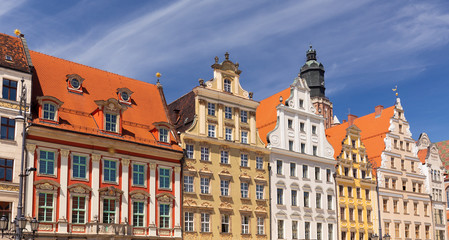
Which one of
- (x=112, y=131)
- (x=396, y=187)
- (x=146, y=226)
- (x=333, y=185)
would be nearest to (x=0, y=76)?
(x=112, y=131)

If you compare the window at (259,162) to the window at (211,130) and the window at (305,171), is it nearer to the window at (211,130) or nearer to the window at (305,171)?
the window at (211,130)

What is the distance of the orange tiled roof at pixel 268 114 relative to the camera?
60.0 m

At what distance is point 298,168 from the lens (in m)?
58.9

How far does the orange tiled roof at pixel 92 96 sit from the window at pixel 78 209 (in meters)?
5.34

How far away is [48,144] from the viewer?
137 feet

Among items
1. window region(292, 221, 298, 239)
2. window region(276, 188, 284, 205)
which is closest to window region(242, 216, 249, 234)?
window region(276, 188, 284, 205)

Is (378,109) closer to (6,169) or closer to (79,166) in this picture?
(79,166)

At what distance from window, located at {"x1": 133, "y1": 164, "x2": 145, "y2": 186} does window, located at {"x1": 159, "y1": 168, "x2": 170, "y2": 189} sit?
172 cm

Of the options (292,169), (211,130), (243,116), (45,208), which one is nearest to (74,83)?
(45,208)

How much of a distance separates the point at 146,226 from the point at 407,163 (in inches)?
1595

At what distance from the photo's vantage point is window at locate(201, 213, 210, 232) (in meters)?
50.2

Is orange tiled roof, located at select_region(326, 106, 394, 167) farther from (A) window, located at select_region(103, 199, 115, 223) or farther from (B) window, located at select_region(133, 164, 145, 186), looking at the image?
(A) window, located at select_region(103, 199, 115, 223)

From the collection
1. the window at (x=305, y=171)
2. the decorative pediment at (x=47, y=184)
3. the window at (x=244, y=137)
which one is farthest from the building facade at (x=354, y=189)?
the decorative pediment at (x=47, y=184)

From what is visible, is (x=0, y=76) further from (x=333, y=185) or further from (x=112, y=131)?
(x=333, y=185)
